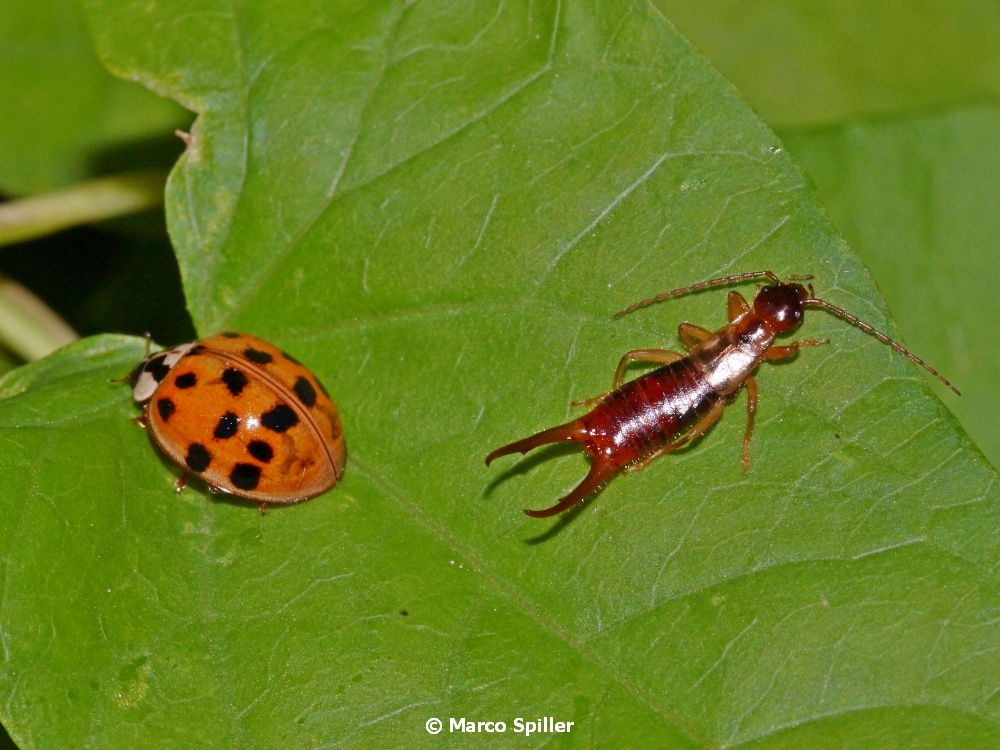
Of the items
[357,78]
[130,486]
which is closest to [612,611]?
[130,486]

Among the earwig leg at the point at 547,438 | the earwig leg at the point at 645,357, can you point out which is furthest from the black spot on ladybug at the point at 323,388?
the earwig leg at the point at 645,357

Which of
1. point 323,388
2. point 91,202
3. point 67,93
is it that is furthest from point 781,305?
point 67,93

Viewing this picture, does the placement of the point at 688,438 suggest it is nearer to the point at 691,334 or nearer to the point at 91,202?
the point at 691,334

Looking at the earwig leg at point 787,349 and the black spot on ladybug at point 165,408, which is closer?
the earwig leg at point 787,349

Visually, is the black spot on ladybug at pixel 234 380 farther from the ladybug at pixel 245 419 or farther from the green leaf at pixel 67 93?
the green leaf at pixel 67 93

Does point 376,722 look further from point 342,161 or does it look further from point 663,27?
point 663,27
